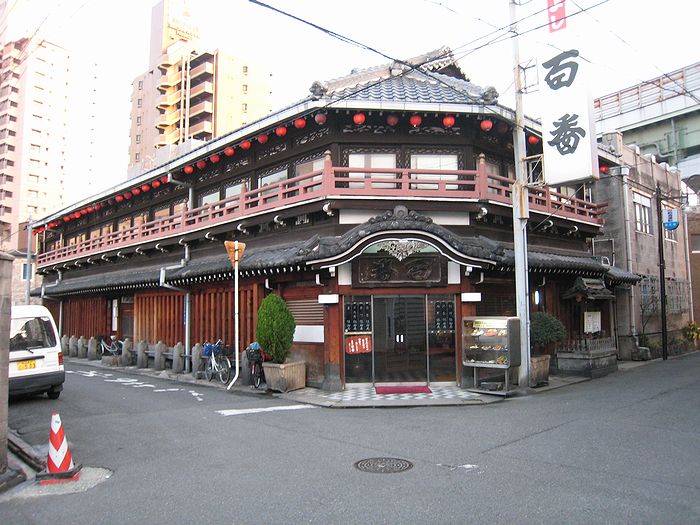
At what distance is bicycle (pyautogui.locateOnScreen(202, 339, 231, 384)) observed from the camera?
52.3 feet

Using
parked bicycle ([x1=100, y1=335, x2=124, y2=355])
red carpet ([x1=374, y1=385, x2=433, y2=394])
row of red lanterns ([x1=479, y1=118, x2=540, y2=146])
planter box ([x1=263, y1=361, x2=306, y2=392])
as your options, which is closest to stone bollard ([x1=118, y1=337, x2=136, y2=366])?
parked bicycle ([x1=100, y1=335, x2=124, y2=355])

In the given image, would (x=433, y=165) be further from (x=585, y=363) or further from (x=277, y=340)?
(x=585, y=363)

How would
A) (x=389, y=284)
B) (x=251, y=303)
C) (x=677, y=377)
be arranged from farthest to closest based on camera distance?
(x=251, y=303), (x=677, y=377), (x=389, y=284)

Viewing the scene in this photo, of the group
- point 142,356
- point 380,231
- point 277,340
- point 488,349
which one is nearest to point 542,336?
point 488,349

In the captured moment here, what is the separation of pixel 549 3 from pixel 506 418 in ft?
33.7

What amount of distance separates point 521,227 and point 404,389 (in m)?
5.51

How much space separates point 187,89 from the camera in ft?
220

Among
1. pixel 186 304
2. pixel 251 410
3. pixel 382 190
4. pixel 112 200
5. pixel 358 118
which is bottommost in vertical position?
pixel 251 410

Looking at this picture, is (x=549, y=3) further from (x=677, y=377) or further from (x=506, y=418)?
(x=677, y=377)

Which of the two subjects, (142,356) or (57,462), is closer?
(57,462)

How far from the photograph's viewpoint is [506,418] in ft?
32.8

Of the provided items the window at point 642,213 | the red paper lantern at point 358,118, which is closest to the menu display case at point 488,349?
the red paper lantern at point 358,118

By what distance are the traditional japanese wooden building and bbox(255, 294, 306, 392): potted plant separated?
96cm

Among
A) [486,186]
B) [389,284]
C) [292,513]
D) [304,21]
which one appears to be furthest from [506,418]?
[304,21]
